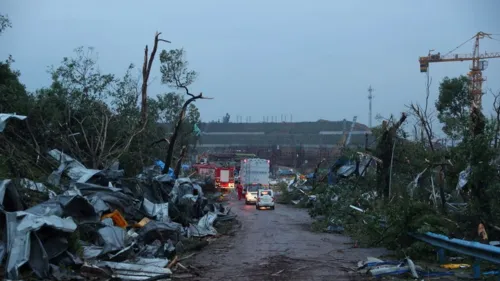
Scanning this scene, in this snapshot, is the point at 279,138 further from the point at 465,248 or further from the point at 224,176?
the point at 465,248

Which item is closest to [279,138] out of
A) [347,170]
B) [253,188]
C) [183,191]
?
[253,188]

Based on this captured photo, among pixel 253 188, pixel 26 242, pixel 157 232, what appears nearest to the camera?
pixel 26 242

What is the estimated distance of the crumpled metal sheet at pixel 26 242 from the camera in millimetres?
8431

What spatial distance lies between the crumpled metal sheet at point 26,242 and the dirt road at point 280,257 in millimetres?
2900

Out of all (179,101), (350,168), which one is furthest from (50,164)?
(179,101)

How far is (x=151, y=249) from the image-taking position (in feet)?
40.1

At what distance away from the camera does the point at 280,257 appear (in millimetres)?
13062

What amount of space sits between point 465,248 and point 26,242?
7.39m

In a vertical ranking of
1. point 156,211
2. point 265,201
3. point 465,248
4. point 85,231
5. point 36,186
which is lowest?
point 265,201

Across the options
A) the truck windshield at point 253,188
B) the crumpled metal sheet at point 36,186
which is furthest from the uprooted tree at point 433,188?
the truck windshield at point 253,188

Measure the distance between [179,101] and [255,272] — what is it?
115 ft

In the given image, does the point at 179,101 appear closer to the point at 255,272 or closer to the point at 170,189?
the point at 170,189

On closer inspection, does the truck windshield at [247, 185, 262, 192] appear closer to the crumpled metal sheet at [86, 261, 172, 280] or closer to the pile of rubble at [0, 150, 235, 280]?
the pile of rubble at [0, 150, 235, 280]

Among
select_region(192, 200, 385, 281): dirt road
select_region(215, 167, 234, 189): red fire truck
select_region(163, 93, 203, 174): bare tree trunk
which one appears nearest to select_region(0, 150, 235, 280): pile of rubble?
select_region(192, 200, 385, 281): dirt road
